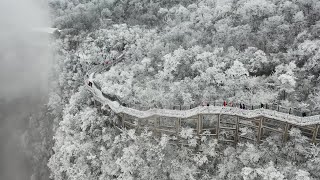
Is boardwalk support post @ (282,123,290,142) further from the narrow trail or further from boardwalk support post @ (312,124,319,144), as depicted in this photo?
boardwalk support post @ (312,124,319,144)

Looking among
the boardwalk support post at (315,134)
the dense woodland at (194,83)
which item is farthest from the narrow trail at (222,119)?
the dense woodland at (194,83)

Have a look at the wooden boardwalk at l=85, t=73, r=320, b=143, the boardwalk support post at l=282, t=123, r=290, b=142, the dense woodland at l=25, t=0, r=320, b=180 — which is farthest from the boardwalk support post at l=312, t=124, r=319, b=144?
the boardwalk support post at l=282, t=123, r=290, b=142

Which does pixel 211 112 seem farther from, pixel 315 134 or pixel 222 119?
pixel 315 134

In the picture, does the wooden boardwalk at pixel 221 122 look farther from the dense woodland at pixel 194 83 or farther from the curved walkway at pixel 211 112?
the dense woodland at pixel 194 83

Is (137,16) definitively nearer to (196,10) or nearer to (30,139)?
(196,10)

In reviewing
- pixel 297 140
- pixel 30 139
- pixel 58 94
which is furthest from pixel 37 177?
pixel 297 140

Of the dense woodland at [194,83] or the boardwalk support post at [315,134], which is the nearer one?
the boardwalk support post at [315,134]

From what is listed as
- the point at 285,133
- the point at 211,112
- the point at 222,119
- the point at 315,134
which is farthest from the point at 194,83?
the point at 315,134

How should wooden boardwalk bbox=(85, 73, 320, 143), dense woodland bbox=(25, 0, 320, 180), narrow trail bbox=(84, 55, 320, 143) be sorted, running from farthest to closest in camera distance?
1. dense woodland bbox=(25, 0, 320, 180)
2. wooden boardwalk bbox=(85, 73, 320, 143)
3. narrow trail bbox=(84, 55, 320, 143)
